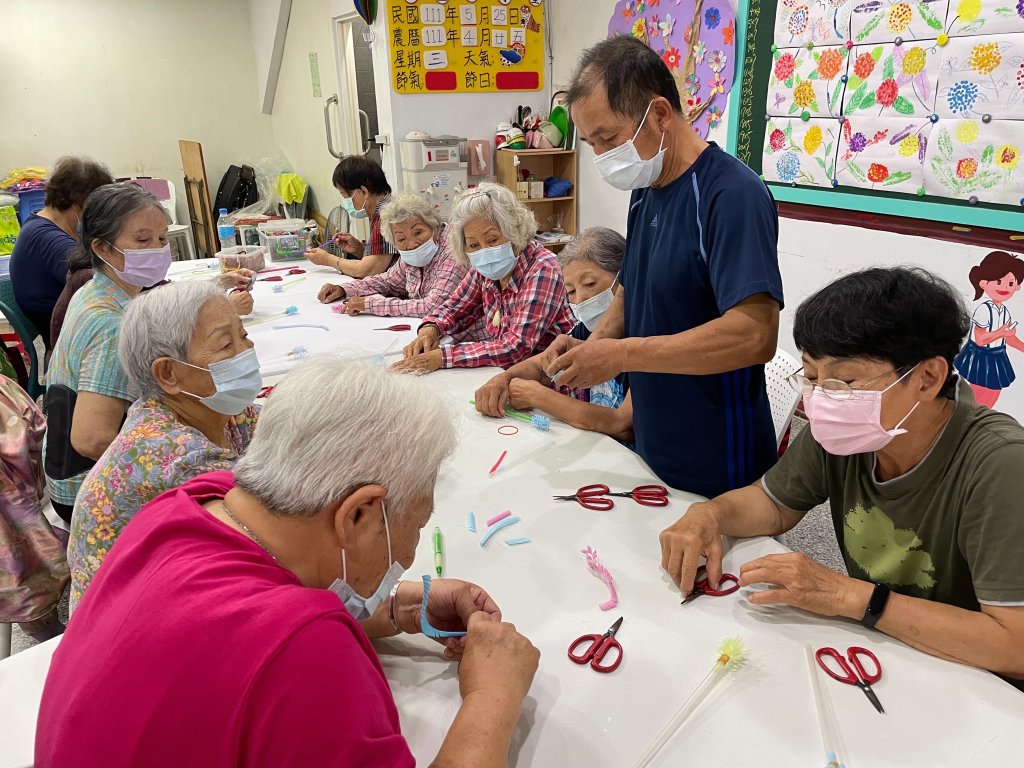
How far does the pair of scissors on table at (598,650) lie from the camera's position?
43.8 inches

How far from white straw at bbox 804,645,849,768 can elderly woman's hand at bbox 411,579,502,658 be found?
51 centimetres

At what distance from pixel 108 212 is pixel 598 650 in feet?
7.34

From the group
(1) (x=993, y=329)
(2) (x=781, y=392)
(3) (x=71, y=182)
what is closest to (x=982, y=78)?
(1) (x=993, y=329)

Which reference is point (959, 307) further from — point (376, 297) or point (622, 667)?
point (376, 297)

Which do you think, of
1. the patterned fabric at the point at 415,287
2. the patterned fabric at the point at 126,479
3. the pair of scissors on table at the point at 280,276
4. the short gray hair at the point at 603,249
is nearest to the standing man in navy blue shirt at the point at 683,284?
the short gray hair at the point at 603,249

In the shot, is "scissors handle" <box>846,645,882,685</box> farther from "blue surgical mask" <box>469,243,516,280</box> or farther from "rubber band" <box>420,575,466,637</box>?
"blue surgical mask" <box>469,243,516,280</box>

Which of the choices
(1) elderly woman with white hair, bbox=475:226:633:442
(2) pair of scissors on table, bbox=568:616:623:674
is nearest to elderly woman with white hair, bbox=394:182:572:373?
(1) elderly woman with white hair, bbox=475:226:633:442

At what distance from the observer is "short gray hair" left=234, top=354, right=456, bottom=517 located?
88 cm

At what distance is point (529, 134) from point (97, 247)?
3781 millimetres

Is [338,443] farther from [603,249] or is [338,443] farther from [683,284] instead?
[603,249]

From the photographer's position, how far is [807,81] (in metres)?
3.30

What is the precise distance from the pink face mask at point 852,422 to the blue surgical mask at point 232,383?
1261 mm

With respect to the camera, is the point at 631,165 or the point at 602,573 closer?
the point at 602,573

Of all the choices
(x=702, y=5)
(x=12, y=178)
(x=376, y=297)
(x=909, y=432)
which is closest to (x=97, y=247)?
(x=376, y=297)
